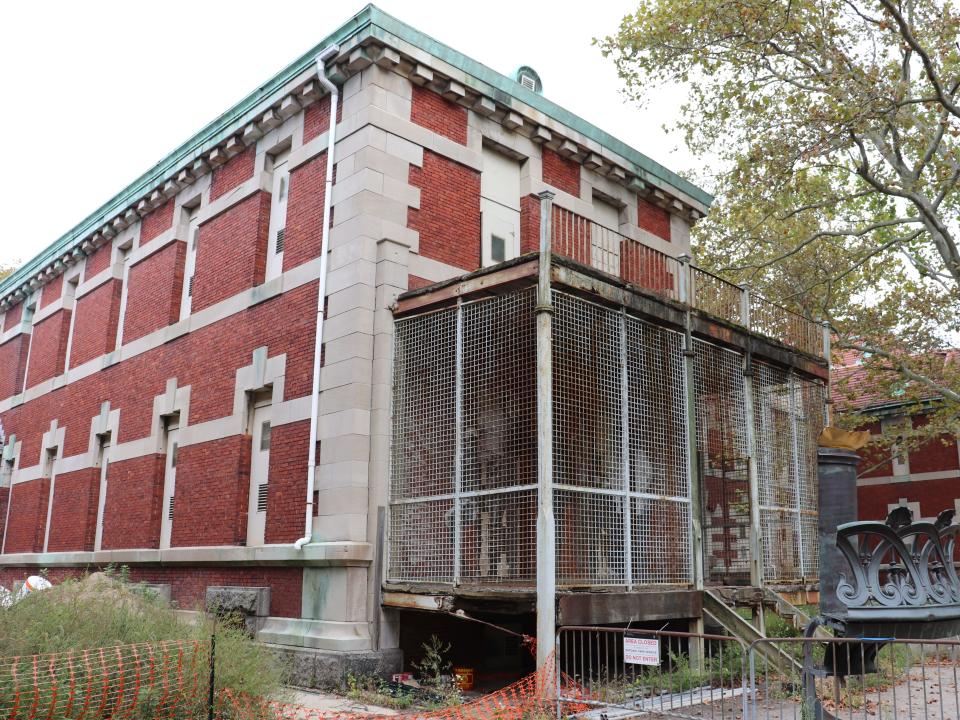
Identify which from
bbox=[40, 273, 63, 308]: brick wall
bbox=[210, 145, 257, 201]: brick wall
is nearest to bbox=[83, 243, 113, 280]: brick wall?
bbox=[40, 273, 63, 308]: brick wall

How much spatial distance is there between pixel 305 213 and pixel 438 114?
9.18 feet

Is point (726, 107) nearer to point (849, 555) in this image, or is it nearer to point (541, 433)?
point (541, 433)

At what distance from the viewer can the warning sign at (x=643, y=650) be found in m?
8.90

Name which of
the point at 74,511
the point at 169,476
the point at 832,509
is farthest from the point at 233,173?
the point at 832,509

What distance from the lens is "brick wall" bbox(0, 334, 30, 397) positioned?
25.8 meters

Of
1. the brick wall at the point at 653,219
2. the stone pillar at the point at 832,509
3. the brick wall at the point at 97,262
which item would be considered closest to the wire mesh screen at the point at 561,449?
the stone pillar at the point at 832,509

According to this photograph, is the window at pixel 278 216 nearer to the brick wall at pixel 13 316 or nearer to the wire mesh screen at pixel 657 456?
the wire mesh screen at pixel 657 456

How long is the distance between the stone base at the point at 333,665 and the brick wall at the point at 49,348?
14.2m

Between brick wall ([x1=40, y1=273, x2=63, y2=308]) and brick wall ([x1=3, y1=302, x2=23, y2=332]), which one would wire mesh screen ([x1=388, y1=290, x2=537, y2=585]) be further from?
brick wall ([x1=3, y1=302, x2=23, y2=332])

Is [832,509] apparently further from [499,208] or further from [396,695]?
[499,208]

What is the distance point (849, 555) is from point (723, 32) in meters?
14.7

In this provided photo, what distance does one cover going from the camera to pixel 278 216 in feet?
52.6

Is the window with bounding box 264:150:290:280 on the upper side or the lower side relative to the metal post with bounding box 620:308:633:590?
upper

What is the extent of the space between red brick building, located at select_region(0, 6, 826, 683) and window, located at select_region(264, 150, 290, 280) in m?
0.06
